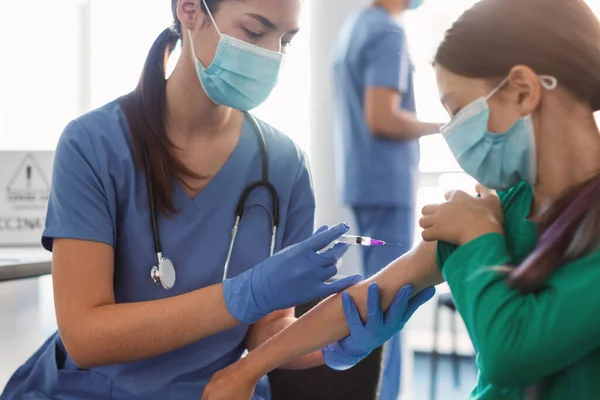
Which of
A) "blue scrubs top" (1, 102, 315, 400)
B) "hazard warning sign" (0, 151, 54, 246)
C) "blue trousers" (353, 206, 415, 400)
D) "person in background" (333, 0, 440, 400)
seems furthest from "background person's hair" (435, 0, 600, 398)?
"hazard warning sign" (0, 151, 54, 246)

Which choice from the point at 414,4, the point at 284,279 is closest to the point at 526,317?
the point at 284,279

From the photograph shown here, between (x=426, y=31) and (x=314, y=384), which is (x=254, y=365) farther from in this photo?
(x=426, y=31)

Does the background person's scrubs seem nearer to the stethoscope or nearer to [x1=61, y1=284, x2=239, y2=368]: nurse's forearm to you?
the stethoscope

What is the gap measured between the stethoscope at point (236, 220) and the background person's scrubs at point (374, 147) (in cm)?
75

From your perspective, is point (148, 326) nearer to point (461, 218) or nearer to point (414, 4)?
point (461, 218)

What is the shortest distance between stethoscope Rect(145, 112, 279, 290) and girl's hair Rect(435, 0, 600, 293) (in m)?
0.52

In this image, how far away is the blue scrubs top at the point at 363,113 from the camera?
79.5 inches

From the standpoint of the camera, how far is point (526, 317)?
2.55ft

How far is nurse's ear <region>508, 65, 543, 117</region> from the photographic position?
0.87 meters

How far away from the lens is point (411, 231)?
217 cm

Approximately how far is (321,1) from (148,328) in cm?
225

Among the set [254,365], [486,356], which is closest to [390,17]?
[254,365]

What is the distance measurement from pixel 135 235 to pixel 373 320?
472mm

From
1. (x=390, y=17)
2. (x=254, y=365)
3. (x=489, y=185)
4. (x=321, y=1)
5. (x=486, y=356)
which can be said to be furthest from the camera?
(x=321, y=1)
